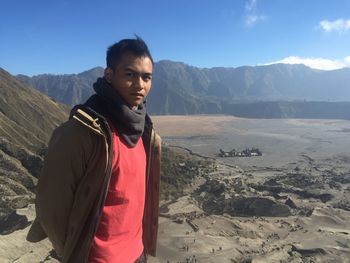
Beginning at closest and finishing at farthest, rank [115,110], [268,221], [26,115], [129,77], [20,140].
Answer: [115,110], [129,77], [268,221], [20,140], [26,115]

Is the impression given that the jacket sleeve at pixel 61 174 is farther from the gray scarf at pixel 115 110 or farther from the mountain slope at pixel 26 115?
the mountain slope at pixel 26 115

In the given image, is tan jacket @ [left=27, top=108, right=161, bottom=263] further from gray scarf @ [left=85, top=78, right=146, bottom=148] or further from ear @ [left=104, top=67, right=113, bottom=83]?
ear @ [left=104, top=67, right=113, bottom=83]

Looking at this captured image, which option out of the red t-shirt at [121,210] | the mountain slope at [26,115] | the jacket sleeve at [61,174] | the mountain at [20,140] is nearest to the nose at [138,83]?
the red t-shirt at [121,210]

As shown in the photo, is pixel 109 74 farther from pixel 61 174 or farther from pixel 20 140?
pixel 20 140

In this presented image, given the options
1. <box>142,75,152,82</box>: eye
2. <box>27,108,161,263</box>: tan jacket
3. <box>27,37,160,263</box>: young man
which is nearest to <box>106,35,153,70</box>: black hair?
<box>27,37,160,263</box>: young man

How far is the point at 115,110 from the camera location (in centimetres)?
226

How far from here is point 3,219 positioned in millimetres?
16562

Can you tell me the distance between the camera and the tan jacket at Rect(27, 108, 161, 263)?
80.0 inches

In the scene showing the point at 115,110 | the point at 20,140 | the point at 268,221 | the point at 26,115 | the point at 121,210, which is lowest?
the point at 268,221

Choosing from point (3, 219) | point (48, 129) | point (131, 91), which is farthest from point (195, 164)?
point (131, 91)

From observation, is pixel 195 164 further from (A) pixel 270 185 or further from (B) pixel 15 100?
(B) pixel 15 100

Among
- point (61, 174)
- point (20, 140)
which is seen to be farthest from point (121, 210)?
point (20, 140)

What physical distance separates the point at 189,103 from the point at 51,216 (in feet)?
572

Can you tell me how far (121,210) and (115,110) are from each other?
50 cm
